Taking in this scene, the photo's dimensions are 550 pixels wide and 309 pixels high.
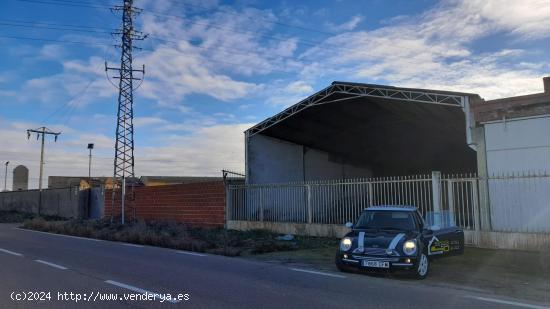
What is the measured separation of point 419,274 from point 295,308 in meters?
3.92

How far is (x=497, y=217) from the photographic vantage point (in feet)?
51.4

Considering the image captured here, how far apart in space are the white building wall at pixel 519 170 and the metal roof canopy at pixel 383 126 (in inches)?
53.4

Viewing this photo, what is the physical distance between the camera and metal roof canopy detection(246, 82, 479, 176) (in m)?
21.6

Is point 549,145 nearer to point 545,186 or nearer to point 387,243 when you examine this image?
point 545,186

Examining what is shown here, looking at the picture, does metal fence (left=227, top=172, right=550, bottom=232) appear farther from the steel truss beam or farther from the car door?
the car door

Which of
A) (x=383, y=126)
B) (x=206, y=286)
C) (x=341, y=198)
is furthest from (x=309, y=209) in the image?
(x=206, y=286)

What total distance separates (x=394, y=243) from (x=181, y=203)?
18810 mm

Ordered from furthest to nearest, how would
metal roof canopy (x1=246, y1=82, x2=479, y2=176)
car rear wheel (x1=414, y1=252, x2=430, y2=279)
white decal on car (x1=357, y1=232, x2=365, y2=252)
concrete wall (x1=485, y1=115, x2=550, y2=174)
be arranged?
metal roof canopy (x1=246, y1=82, x2=479, y2=176) → concrete wall (x1=485, y1=115, x2=550, y2=174) → white decal on car (x1=357, y1=232, x2=365, y2=252) → car rear wheel (x1=414, y1=252, x2=430, y2=279)

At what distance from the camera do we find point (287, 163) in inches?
1170

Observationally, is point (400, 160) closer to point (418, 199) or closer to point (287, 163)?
point (287, 163)

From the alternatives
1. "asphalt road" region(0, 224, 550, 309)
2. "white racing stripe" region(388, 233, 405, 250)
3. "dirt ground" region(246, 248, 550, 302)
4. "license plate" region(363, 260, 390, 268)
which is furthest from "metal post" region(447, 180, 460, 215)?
"asphalt road" region(0, 224, 550, 309)

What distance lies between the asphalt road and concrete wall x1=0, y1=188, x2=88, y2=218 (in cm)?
2568

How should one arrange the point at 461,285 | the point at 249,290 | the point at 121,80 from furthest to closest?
the point at 121,80 < the point at 461,285 < the point at 249,290

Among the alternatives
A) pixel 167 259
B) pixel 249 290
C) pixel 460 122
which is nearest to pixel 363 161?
pixel 460 122
